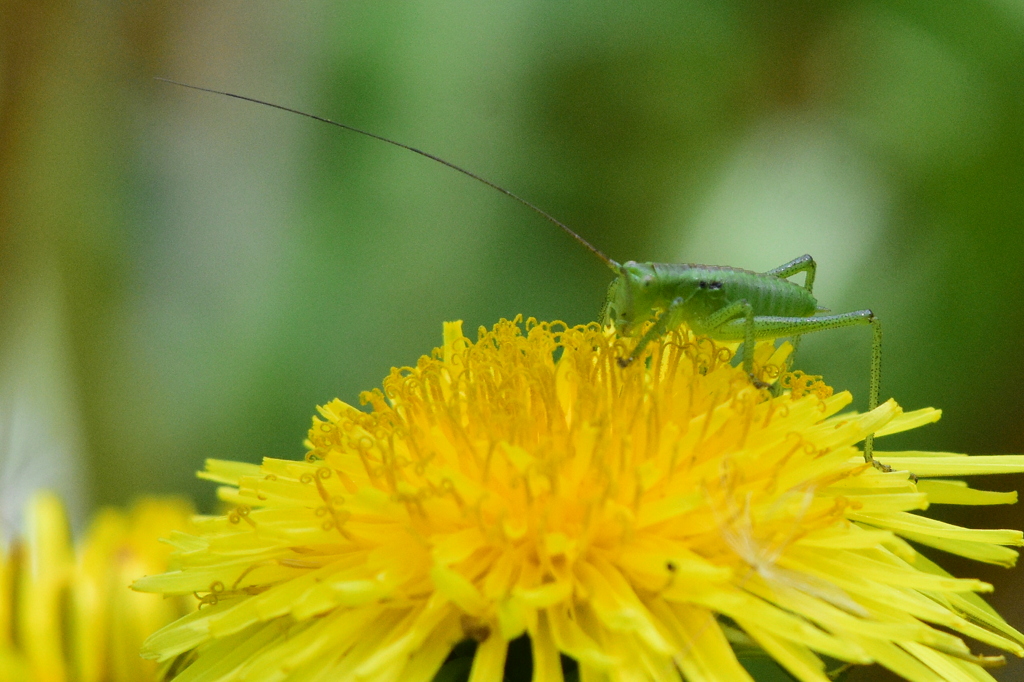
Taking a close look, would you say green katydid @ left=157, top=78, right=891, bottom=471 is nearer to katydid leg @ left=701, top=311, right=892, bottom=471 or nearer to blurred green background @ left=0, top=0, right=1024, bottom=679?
katydid leg @ left=701, top=311, right=892, bottom=471

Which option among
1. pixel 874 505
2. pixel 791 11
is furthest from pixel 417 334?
pixel 874 505

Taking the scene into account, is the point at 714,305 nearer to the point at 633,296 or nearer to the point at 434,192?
the point at 633,296

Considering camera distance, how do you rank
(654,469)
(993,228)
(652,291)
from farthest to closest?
1. (993,228)
2. (652,291)
3. (654,469)

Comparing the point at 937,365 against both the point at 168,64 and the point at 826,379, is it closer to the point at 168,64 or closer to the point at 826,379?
the point at 826,379

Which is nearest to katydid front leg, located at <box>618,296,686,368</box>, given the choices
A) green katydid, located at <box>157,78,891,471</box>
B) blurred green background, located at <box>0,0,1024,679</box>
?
green katydid, located at <box>157,78,891,471</box>

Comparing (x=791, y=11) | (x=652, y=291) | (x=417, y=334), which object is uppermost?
(x=791, y=11)

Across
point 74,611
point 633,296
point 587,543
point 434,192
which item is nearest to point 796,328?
point 633,296
